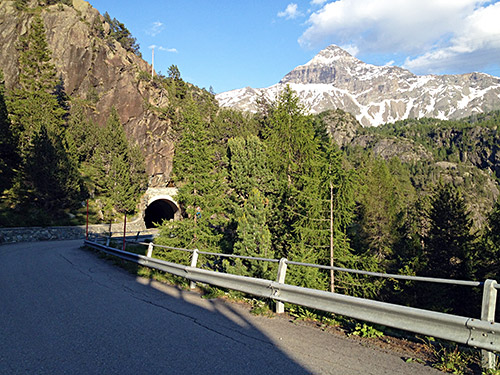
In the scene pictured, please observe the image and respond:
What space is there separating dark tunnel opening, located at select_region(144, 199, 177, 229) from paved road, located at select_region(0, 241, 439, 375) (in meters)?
56.2

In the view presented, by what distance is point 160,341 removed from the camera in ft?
15.9

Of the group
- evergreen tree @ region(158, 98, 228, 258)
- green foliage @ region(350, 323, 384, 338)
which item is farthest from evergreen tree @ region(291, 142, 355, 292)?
green foliage @ region(350, 323, 384, 338)

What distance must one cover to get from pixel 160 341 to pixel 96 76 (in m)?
79.5

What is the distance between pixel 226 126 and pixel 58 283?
62512mm

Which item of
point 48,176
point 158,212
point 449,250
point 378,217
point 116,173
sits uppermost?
point 116,173

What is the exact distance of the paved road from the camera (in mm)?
3996

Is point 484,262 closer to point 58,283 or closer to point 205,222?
point 205,222

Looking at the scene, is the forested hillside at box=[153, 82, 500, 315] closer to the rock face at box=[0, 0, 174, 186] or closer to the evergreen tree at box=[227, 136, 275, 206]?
the evergreen tree at box=[227, 136, 275, 206]

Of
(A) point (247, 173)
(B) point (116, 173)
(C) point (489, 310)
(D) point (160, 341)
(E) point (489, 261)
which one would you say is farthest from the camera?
(B) point (116, 173)

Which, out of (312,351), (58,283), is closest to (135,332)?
(312,351)

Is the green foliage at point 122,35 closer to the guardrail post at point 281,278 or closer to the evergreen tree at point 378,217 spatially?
the evergreen tree at point 378,217

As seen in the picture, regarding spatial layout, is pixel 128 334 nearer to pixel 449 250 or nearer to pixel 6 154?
pixel 449 250

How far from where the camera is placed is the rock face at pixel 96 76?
70.2 m

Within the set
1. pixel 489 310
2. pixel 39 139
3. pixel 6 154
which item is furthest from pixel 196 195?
pixel 6 154
